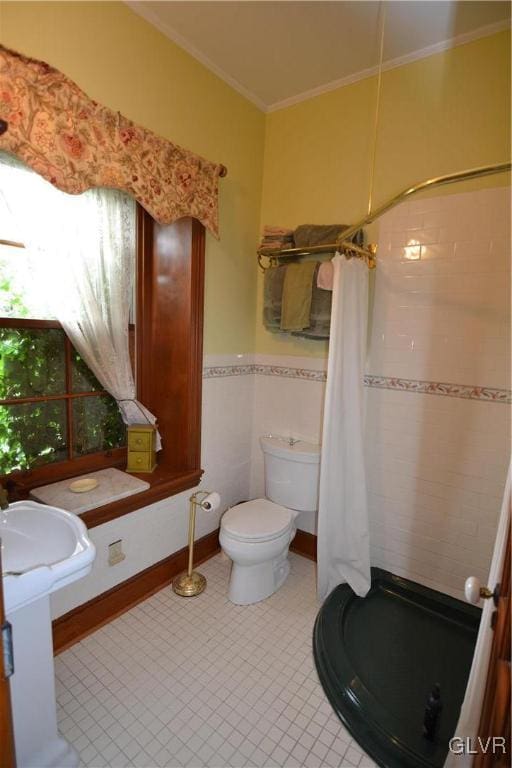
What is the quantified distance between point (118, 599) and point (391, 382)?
1.78 metres

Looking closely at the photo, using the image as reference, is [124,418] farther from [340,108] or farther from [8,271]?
[340,108]

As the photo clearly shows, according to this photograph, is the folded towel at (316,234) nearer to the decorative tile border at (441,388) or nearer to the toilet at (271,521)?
the decorative tile border at (441,388)

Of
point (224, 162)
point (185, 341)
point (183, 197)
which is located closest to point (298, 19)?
point (224, 162)

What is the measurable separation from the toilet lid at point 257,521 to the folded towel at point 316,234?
150 cm

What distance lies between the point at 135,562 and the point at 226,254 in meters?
1.77

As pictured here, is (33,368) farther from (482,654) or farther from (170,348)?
(482,654)

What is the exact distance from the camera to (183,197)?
182 cm

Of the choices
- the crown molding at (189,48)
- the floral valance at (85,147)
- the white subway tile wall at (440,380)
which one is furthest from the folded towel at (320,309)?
the crown molding at (189,48)

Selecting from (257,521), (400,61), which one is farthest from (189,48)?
(257,521)

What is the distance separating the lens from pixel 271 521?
202 centimetres

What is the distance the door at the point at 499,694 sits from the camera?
74 cm

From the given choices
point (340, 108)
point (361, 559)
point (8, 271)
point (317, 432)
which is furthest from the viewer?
point (317, 432)

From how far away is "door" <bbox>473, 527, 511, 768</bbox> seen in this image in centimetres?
74

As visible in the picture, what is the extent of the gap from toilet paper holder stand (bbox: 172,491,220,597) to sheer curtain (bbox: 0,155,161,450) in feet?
1.79
